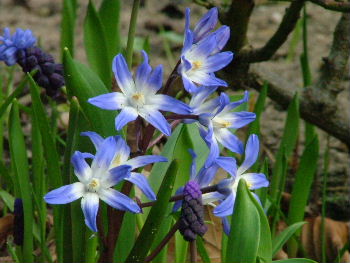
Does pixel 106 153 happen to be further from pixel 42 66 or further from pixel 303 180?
pixel 303 180

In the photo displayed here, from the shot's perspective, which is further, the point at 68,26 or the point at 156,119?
the point at 68,26

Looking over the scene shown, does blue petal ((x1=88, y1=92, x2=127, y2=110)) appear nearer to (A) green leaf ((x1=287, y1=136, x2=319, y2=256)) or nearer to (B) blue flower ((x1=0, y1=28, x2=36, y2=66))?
(B) blue flower ((x1=0, y1=28, x2=36, y2=66))

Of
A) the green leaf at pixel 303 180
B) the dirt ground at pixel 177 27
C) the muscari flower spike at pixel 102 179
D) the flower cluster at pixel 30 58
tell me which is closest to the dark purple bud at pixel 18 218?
the flower cluster at pixel 30 58

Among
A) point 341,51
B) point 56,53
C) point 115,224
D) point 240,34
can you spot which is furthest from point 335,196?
point 56,53

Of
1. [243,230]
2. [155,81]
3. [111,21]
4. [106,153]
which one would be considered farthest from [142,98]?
[111,21]

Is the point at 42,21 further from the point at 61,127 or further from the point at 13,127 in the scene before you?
the point at 13,127
